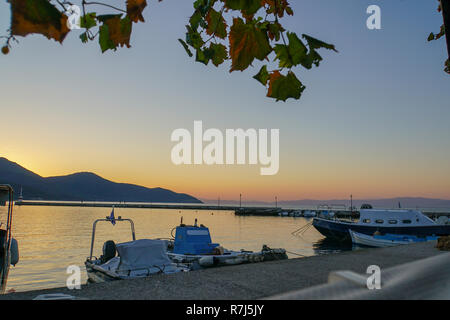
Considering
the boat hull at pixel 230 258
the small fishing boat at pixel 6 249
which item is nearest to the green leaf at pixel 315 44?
the small fishing boat at pixel 6 249

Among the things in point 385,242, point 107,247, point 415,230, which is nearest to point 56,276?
point 107,247

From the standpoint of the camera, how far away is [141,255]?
10.7 metres

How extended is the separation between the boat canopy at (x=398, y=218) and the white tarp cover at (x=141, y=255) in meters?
29.7

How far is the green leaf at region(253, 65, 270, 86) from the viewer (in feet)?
6.89

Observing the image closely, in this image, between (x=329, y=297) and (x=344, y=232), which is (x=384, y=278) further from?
(x=344, y=232)

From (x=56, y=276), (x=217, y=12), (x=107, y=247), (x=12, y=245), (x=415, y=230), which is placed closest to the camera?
(x=217, y=12)

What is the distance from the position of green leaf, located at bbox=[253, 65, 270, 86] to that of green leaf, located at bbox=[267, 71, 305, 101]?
0.10 m

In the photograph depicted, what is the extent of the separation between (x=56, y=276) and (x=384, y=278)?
30.0 meters

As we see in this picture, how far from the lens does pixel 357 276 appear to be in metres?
1.06

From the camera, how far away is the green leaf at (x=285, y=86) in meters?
1.98

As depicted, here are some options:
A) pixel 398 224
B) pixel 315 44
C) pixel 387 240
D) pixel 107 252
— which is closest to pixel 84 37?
pixel 315 44

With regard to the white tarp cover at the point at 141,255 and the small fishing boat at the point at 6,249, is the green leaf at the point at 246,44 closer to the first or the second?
the white tarp cover at the point at 141,255

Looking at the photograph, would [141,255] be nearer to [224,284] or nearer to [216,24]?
→ [224,284]
